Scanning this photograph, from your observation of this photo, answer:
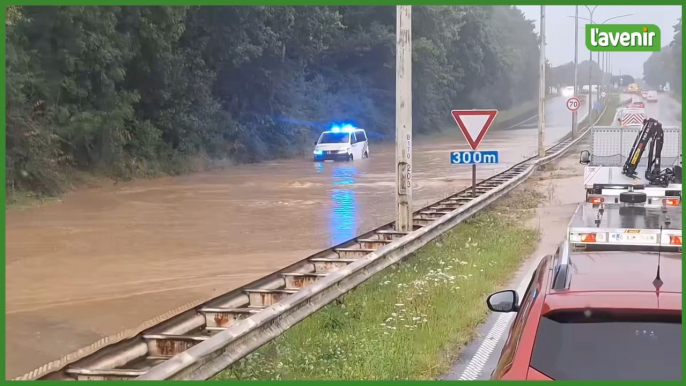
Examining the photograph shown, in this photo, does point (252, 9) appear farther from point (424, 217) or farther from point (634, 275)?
point (634, 275)

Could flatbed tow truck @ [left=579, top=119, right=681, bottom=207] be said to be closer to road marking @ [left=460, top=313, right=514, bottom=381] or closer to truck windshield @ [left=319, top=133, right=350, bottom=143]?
road marking @ [left=460, top=313, right=514, bottom=381]

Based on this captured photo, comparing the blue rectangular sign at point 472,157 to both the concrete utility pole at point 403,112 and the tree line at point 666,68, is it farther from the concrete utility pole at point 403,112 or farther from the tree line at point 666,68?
the tree line at point 666,68

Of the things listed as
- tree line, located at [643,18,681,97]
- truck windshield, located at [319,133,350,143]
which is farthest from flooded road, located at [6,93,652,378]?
tree line, located at [643,18,681,97]

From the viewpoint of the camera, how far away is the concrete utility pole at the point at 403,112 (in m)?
12.5

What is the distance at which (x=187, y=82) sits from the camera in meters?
32.5

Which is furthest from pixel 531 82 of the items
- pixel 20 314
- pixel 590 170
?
pixel 20 314

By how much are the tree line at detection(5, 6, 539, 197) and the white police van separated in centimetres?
317

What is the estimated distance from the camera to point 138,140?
2998 centimetres

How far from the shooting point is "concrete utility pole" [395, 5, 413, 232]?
12461 millimetres

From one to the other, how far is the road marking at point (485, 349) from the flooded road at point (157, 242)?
156 inches

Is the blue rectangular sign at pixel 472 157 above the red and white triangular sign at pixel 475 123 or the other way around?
the other way around

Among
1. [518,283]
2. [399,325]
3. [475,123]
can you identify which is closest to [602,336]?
[399,325]

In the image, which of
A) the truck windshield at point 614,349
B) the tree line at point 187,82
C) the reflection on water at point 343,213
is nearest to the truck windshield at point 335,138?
the tree line at point 187,82

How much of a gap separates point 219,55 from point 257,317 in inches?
1157
